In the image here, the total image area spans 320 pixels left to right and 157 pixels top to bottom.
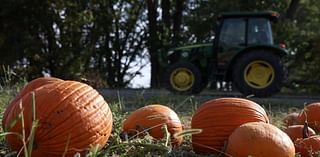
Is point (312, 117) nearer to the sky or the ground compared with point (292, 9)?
nearer to the ground

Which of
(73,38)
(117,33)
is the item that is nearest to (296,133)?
(73,38)

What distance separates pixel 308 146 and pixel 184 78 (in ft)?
31.8

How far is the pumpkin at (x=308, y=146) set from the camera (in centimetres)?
323

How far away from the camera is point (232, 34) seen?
13.0 meters

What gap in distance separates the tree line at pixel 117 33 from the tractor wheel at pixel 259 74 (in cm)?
1065

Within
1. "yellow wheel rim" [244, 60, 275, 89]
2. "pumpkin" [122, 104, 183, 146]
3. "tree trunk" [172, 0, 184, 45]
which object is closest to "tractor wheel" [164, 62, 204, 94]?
"yellow wheel rim" [244, 60, 275, 89]

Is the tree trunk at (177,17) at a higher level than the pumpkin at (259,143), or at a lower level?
higher

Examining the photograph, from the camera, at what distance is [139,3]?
28.7 meters

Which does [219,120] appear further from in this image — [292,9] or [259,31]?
[292,9]

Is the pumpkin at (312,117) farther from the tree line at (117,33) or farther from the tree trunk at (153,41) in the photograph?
the tree trunk at (153,41)

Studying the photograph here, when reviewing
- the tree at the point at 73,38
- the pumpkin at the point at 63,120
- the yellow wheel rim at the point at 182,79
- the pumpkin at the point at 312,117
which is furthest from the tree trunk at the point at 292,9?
the pumpkin at the point at 63,120

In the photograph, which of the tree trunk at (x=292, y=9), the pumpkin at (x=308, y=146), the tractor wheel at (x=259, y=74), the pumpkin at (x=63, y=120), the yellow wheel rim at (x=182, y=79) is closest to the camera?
the pumpkin at (x=63, y=120)

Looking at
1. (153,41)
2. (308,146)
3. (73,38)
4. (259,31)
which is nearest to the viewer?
(308,146)

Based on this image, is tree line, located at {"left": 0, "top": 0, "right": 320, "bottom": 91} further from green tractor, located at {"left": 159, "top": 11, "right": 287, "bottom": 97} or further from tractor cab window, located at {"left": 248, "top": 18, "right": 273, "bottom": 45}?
tractor cab window, located at {"left": 248, "top": 18, "right": 273, "bottom": 45}
